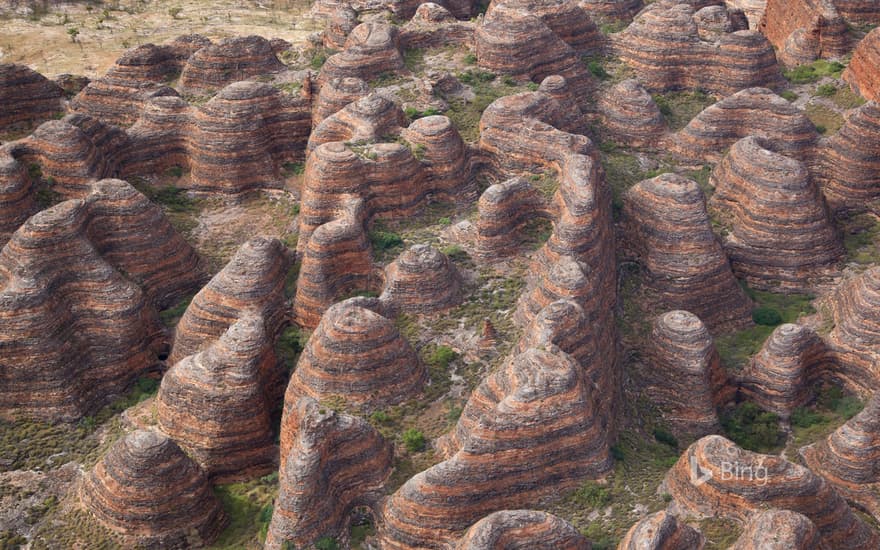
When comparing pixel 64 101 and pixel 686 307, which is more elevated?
Result: pixel 64 101

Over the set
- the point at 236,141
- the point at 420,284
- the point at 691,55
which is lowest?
the point at 420,284

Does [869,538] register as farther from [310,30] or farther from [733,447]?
[310,30]

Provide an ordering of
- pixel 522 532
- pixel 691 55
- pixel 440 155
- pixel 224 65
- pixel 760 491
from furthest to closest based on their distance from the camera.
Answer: pixel 691 55 → pixel 224 65 → pixel 440 155 → pixel 760 491 → pixel 522 532

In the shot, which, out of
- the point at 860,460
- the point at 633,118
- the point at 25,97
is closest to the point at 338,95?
the point at 633,118

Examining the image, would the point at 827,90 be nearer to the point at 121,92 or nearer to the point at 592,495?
the point at 592,495

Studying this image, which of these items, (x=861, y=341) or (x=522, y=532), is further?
(x=861, y=341)

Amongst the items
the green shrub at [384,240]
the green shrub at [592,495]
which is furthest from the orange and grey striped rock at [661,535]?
the green shrub at [384,240]

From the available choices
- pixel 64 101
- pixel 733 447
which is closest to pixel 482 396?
pixel 733 447
